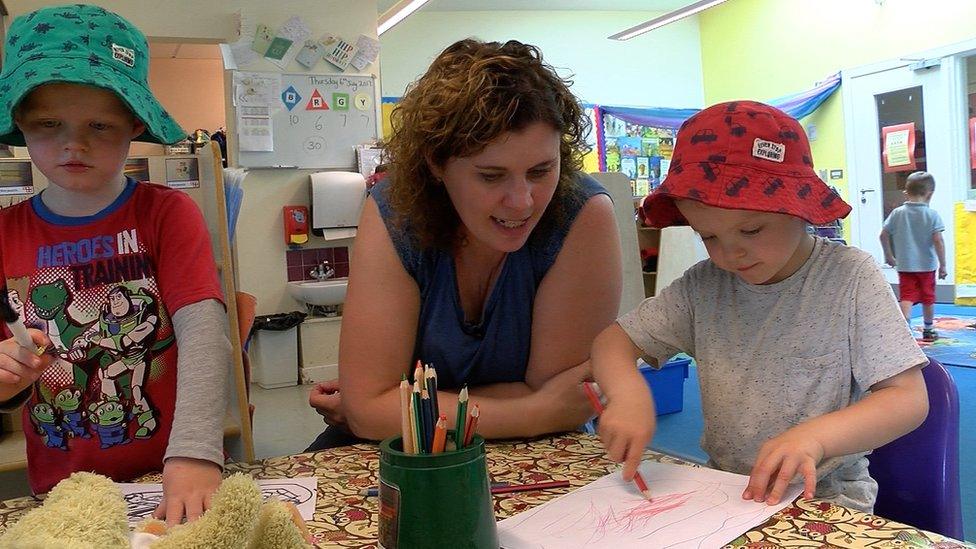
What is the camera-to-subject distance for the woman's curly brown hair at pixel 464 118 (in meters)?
0.99

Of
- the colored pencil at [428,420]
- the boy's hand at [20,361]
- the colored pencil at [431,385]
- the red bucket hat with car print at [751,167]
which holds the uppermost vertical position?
the red bucket hat with car print at [751,167]

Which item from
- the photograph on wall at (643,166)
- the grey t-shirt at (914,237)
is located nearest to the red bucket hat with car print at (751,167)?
the grey t-shirt at (914,237)

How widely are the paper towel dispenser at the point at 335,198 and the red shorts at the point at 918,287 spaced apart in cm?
393

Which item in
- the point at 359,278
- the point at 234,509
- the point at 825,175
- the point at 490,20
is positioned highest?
the point at 490,20

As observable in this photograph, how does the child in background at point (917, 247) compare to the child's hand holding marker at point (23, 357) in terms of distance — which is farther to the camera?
the child in background at point (917, 247)

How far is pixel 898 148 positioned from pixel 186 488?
7.94 m

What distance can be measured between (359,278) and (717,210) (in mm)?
536

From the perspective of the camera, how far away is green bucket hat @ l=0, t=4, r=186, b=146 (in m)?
0.90

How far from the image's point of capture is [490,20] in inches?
320

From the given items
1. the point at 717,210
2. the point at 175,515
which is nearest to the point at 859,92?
the point at 717,210

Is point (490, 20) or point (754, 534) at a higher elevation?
point (490, 20)

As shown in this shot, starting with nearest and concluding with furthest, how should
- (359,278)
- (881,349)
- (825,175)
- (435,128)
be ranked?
(881,349), (435,128), (359,278), (825,175)

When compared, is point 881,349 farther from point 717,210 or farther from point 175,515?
point 175,515

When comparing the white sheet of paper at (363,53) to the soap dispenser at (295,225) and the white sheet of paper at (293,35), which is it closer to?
the white sheet of paper at (293,35)
